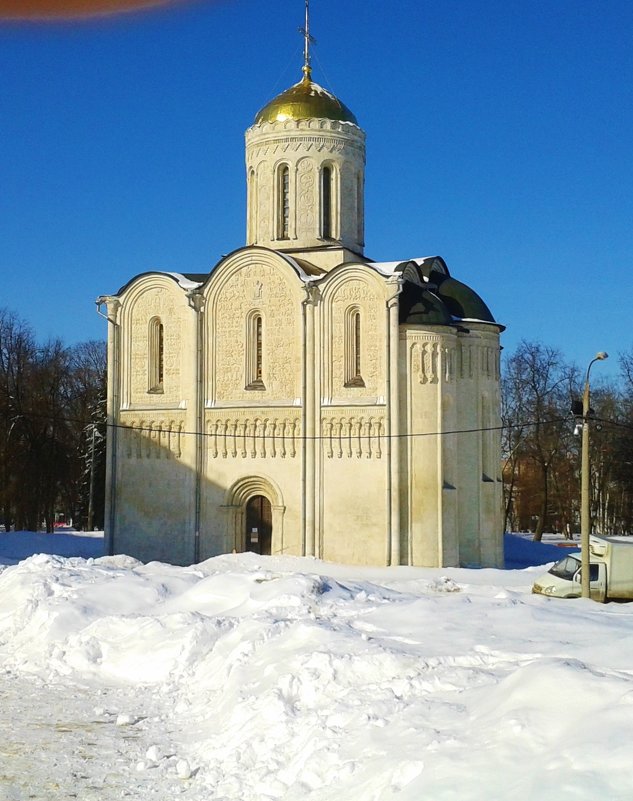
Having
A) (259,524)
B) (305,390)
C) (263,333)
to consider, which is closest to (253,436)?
(305,390)

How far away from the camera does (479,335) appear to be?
26.9m

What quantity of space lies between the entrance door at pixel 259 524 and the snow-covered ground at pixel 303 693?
396 inches

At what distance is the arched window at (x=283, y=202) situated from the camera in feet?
92.5

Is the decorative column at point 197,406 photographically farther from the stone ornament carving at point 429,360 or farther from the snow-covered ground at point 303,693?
the snow-covered ground at point 303,693

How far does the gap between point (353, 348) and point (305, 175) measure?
225 inches

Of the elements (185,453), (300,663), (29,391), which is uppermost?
(29,391)

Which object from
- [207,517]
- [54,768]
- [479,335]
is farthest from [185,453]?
[54,768]

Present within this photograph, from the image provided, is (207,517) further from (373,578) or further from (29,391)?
(29,391)

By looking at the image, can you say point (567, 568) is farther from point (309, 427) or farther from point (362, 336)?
point (362, 336)

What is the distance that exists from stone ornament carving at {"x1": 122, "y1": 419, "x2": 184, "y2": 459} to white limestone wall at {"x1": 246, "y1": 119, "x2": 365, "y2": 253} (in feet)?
19.3

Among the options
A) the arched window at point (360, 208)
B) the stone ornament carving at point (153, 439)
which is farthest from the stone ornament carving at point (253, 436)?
the arched window at point (360, 208)

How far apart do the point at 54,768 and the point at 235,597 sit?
242 inches

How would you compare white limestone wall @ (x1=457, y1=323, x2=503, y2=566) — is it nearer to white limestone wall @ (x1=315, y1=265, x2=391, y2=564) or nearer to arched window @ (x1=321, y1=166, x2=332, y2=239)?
white limestone wall @ (x1=315, y1=265, x2=391, y2=564)

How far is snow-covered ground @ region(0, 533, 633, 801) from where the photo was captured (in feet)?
22.9
